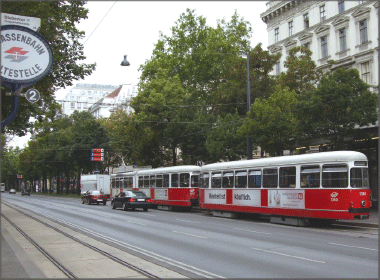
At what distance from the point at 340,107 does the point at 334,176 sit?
6.53 meters

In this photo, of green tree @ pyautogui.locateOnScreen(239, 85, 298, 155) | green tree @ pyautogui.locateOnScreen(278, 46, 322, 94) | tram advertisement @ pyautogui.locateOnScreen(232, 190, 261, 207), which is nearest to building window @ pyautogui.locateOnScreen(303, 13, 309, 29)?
green tree @ pyautogui.locateOnScreen(278, 46, 322, 94)

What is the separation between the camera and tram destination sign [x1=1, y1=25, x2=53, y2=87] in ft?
34.9

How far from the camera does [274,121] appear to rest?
26391 millimetres

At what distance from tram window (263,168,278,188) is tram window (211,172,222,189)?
14.7ft

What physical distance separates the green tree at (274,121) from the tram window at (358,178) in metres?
7.69

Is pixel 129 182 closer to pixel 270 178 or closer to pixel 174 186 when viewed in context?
pixel 174 186

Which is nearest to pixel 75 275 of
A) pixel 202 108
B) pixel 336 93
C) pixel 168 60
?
pixel 336 93

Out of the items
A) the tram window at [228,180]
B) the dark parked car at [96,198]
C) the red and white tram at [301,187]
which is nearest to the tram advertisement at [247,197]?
the red and white tram at [301,187]

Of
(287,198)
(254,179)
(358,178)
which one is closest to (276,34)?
(254,179)

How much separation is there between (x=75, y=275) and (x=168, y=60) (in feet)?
141

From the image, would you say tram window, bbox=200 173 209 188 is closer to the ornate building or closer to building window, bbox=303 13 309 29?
the ornate building

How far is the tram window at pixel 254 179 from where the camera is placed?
2248cm

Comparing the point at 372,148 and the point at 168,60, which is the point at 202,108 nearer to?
the point at 168,60

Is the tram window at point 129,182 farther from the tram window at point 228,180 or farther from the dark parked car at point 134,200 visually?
the tram window at point 228,180
